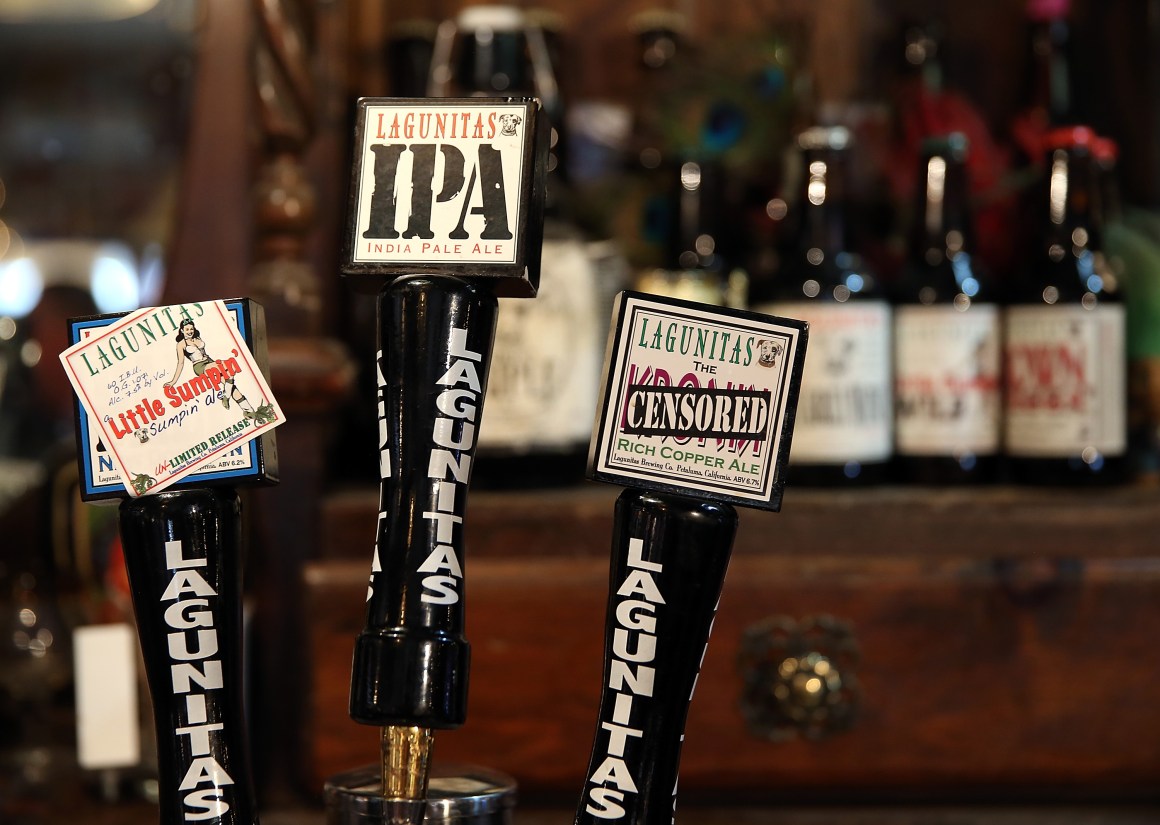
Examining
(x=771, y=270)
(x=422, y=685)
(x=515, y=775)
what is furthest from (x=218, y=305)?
(x=771, y=270)

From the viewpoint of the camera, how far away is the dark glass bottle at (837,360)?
2.47 feet

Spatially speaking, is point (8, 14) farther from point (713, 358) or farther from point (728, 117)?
point (713, 358)

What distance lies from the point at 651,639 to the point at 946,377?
45 centimetres

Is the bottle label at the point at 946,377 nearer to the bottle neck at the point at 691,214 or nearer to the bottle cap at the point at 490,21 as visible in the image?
the bottle neck at the point at 691,214

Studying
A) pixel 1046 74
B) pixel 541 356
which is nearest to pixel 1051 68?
pixel 1046 74

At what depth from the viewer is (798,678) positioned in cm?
69

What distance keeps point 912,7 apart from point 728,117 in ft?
0.81

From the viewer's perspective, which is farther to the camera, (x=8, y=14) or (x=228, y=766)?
(x=8, y=14)

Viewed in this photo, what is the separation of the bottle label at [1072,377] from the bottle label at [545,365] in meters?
0.29

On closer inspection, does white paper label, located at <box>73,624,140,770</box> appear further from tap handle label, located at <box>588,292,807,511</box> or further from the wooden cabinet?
tap handle label, located at <box>588,292,807,511</box>

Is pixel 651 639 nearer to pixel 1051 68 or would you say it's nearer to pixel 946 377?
pixel 946 377

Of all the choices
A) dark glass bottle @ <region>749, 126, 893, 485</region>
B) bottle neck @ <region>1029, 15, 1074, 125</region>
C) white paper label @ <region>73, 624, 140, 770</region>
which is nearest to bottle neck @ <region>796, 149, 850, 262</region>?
dark glass bottle @ <region>749, 126, 893, 485</region>

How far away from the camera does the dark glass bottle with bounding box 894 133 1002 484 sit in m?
0.77

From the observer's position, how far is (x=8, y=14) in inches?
37.0
